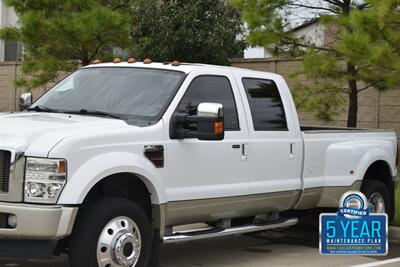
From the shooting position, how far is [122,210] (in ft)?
18.2

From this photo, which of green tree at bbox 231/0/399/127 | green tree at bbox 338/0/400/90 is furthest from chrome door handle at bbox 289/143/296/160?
green tree at bbox 231/0/399/127

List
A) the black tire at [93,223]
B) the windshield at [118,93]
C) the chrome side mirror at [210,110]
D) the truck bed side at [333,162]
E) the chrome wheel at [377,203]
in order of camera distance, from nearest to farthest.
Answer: the black tire at [93,223] < the chrome side mirror at [210,110] < the windshield at [118,93] < the truck bed side at [333,162] < the chrome wheel at [377,203]

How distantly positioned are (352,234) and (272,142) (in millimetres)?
1234

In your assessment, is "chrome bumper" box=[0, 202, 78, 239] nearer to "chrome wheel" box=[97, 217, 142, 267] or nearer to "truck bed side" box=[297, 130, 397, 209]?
"chrome wheel" box=[97, 217, 142, 267]

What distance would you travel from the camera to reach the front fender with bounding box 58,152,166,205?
519 cm

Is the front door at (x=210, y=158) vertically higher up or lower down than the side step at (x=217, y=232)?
higher up

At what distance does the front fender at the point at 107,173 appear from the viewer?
519 centimetres

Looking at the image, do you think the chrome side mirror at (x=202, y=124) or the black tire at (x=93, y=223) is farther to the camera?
the chrome side mirror at (x=202, y=124)

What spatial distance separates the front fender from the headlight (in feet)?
0.27

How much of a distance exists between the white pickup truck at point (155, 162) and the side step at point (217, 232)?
1 centimetres

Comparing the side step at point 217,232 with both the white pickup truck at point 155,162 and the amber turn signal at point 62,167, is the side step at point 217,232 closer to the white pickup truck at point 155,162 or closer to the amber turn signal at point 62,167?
the white pickup truck at point 155,162

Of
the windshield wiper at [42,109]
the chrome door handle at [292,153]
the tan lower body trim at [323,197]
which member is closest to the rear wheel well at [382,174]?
the tan lower body trim at [323,197]

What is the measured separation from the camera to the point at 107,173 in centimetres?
542

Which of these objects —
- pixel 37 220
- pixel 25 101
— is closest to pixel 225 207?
pixel 37 220
